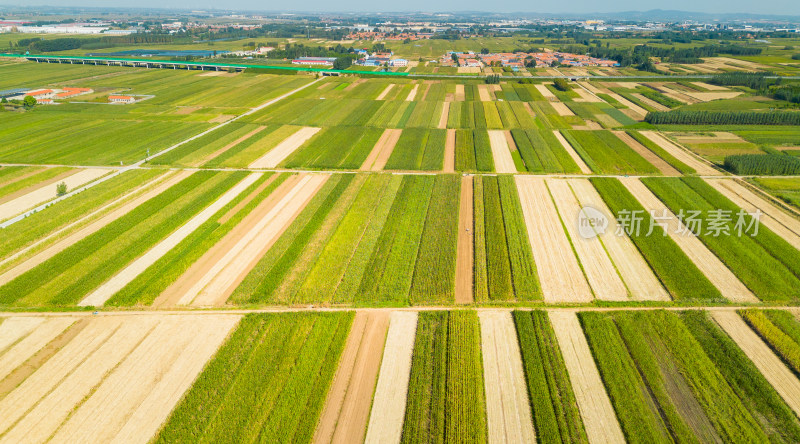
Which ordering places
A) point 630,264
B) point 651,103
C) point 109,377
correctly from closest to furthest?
point 109,377 → point 630,264 → point 651,103

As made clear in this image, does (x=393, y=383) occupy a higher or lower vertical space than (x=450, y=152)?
lower

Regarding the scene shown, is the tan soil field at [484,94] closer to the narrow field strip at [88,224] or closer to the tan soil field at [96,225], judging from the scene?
the tan soil field at [96,225]

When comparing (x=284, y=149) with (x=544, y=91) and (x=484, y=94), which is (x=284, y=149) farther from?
(x=544, y=91)

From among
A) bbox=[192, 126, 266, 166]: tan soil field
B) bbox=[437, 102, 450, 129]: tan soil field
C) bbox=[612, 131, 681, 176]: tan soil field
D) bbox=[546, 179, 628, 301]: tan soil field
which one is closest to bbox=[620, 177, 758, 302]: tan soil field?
bbox=[546, 179, 628, 301]: tan soil field

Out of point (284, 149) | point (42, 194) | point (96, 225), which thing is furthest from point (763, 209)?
point (42, 194)

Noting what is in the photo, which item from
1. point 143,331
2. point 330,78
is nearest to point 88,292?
point 143,331

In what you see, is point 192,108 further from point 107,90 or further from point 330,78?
point 330,78
